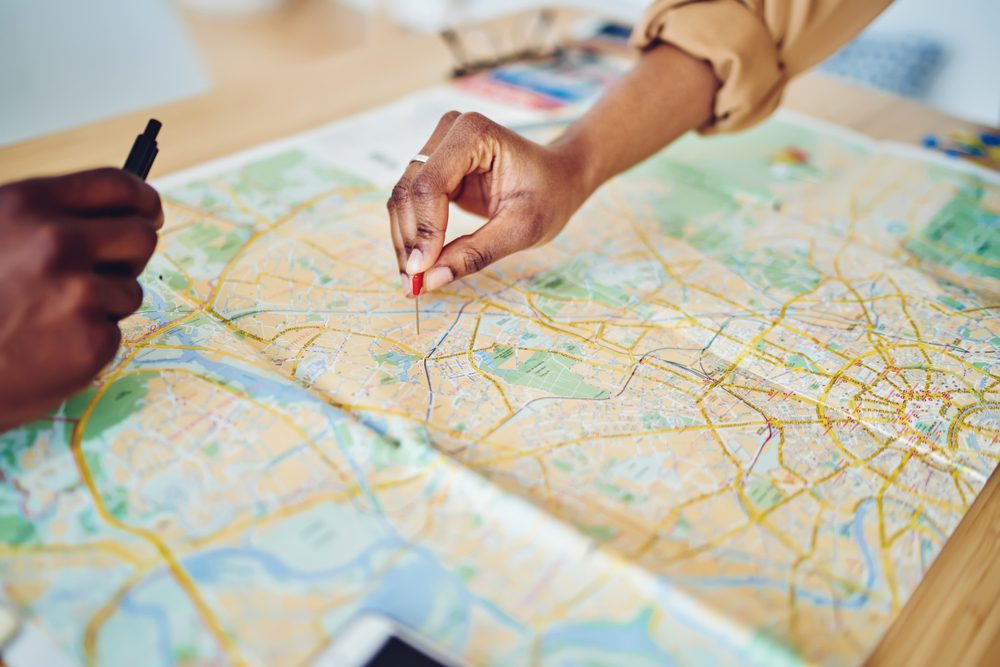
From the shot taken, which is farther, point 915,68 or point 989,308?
point 915,68

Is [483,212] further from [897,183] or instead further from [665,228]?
[897,183]

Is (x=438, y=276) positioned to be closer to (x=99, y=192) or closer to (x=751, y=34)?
(x=99, y=192)

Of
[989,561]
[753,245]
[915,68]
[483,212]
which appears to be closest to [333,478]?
[483,212]

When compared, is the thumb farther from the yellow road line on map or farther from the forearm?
the yellow road line on map

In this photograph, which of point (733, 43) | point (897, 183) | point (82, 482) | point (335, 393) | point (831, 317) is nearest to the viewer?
point (82, 482)

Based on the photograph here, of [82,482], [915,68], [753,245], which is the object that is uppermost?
[915,68]

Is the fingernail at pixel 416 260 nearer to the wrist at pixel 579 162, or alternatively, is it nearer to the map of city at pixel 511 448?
the map of city at pixel 511 448

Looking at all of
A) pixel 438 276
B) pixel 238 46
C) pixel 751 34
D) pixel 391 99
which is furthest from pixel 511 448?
pixel 238 46
